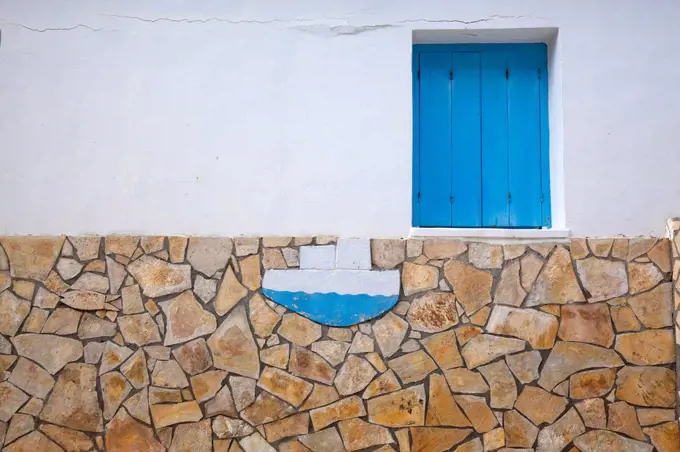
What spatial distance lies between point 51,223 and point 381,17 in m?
2.44

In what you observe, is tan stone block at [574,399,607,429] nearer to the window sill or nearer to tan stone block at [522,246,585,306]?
tan stone block at [522,246,585,306]

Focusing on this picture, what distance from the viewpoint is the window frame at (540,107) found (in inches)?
154

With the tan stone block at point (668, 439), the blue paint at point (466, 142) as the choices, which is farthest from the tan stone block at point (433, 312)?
the tan stone block at point (668, 439)

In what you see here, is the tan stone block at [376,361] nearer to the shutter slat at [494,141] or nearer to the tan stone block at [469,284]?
the tan stone block at [469,284]

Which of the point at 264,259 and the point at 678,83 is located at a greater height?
the point at 678,83

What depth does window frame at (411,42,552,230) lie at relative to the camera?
390 centimetres

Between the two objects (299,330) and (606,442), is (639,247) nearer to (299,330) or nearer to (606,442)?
(606,442)

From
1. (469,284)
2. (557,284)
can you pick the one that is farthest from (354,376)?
(557,284)

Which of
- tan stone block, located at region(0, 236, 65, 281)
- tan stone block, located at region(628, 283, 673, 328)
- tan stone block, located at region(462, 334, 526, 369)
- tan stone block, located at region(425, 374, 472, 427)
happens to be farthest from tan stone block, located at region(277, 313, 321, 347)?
tan stone block, located at region(628, 283, 673, 328)

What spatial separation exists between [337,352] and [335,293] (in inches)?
13.7

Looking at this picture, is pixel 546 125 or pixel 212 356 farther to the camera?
pixel 546 125

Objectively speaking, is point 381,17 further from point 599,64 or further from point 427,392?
point 427,392

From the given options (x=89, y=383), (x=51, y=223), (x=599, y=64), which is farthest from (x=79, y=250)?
(x=599, y=64)

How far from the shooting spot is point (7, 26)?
13.2 ft
